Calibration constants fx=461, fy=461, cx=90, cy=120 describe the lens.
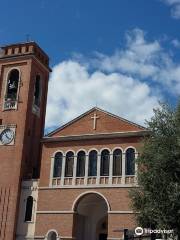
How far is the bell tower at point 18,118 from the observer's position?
114 feet

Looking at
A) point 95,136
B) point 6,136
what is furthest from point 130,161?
point 6,136

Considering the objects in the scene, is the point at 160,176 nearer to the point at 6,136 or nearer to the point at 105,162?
the point at 105,162

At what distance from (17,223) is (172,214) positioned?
14.7 meters

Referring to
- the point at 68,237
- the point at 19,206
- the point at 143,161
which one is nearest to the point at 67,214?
the point at 68,237

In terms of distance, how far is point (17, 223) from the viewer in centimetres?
3409

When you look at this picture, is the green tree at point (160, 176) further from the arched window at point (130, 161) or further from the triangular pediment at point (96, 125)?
the triangular pediment at point (96, 125)

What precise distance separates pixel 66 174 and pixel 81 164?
135 centimetres

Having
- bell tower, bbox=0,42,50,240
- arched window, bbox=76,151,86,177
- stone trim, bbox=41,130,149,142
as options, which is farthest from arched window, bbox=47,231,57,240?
stone trim, bbox=41,130,149,142

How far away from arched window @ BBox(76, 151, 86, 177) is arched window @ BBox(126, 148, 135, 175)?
336 cm

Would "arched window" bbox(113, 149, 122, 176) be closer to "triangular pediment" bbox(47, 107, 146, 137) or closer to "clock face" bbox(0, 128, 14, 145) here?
"triangular pediment" bbox(47, 107, 146, 137)

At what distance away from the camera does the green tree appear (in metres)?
23.2

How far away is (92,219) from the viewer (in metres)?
35.8

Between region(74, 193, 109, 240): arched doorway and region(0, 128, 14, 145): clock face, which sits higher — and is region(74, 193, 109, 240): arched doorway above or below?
below

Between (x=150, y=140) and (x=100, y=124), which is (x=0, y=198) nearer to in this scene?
(x=100, y=124)
